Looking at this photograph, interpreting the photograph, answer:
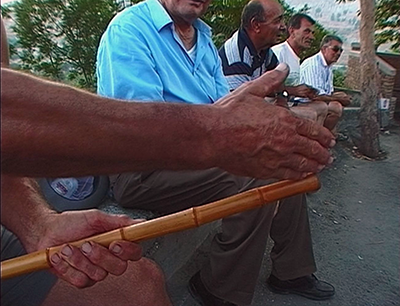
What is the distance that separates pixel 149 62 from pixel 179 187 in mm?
→ 613

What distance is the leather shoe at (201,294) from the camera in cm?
266

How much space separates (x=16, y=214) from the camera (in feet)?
5.11

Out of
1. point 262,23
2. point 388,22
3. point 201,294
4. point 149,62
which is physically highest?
point 149,62

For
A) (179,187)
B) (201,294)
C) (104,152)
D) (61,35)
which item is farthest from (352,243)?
(61,35)

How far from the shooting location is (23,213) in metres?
1.57

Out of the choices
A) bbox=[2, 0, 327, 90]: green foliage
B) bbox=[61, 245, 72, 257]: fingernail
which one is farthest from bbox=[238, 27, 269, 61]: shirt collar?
bbox=[61, 245, 72, 257]: fingernail

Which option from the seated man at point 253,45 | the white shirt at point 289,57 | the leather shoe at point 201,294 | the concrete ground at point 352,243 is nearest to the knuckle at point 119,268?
the leather shoe at point 201,294

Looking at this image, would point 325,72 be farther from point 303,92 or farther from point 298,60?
point 303,92

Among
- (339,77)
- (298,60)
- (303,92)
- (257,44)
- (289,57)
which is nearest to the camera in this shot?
(257,44)

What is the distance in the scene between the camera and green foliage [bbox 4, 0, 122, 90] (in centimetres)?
499

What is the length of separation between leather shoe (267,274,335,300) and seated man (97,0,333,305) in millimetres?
33

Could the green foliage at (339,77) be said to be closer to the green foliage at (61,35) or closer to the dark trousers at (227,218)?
the green foliage at (61,35)

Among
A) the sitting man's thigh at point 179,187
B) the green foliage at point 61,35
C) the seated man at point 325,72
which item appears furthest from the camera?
the seated man at point 325,72

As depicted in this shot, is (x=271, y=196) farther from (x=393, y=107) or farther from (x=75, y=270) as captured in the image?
(x=393, y=107)
